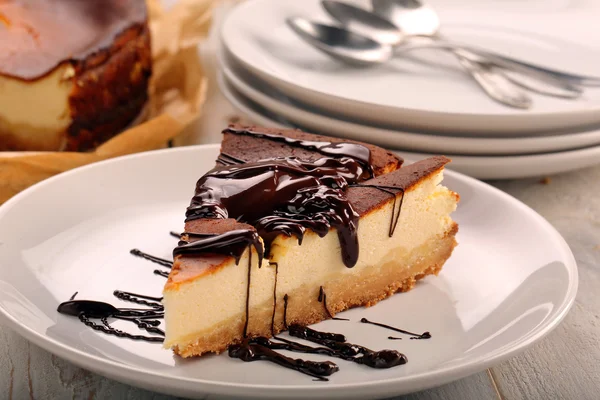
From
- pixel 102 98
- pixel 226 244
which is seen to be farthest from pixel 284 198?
pixel 102 98

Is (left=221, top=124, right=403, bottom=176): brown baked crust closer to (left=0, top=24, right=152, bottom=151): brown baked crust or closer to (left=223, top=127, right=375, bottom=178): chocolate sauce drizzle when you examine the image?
(left=223, top=127, right=375, bottom=178): chocolate sauce drizzle

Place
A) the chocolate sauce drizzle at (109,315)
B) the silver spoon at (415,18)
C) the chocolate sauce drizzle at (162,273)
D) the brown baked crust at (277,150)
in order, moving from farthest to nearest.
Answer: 1. the silver spoon at (415,18)
2. the brown baked crust at (277,150)
3. the chocolate sauce drizzle at (162,273)
4. the chocolate sauce drizzle at (109,315)

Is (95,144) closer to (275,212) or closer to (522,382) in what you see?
(275,212)

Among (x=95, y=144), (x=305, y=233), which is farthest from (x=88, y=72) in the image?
(x=305, y=233)

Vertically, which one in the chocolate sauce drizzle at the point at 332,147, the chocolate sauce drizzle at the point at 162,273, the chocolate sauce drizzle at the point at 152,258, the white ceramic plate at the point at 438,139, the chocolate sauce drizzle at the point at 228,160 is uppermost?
the chocolate sauce drizzle at the point at 332,147

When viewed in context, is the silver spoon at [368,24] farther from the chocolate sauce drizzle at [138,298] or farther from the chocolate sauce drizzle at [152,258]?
the chocolate sauce drizzle at [138,298]

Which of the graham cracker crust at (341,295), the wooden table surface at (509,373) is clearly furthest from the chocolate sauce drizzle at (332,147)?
the wooden table surface at (509,373)
